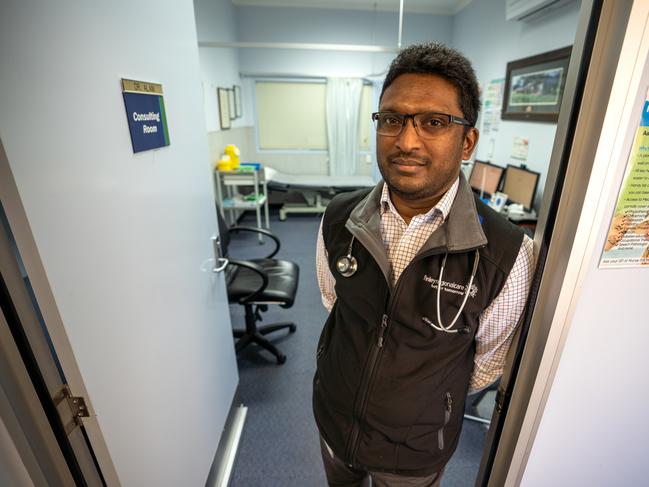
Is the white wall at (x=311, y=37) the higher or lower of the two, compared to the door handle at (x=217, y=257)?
higher

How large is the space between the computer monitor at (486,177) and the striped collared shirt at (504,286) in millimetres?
2910

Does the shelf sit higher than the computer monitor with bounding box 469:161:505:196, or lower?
lower

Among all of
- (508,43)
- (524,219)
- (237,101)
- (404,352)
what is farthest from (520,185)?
(237,101)

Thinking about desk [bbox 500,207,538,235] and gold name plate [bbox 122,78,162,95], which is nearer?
gold name plate [bbox 122,78,162,95]

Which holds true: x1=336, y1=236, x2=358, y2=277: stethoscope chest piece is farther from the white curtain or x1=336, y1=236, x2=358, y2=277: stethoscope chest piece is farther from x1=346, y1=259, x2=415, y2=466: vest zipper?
the white curtain

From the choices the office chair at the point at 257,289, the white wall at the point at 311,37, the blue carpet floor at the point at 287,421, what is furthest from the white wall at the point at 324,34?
the blue carpet floor at the point at 287,421

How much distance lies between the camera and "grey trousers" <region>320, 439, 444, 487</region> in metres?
0.90

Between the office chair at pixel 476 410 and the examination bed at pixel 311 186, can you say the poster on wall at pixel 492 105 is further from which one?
the office chair at pixel 476 410

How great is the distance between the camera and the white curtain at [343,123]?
4.88 meters

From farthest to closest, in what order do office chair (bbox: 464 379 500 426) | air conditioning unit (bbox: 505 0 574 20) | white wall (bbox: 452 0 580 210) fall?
white wall (bbox: 452 0 580 210) → air conditioning unit (bbox: 505 0 574 20) → office chair (bbox: 464 379 500 426)

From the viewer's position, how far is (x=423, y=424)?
834 millimetres

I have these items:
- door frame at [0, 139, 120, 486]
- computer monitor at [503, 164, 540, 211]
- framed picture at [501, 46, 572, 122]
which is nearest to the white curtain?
framed picture at [501, 46, 572, 122]

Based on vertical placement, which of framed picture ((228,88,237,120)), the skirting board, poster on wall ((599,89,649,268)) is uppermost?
framed picture ((228,88,237,120))

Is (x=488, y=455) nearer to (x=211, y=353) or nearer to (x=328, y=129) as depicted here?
(x=211, y=353)
